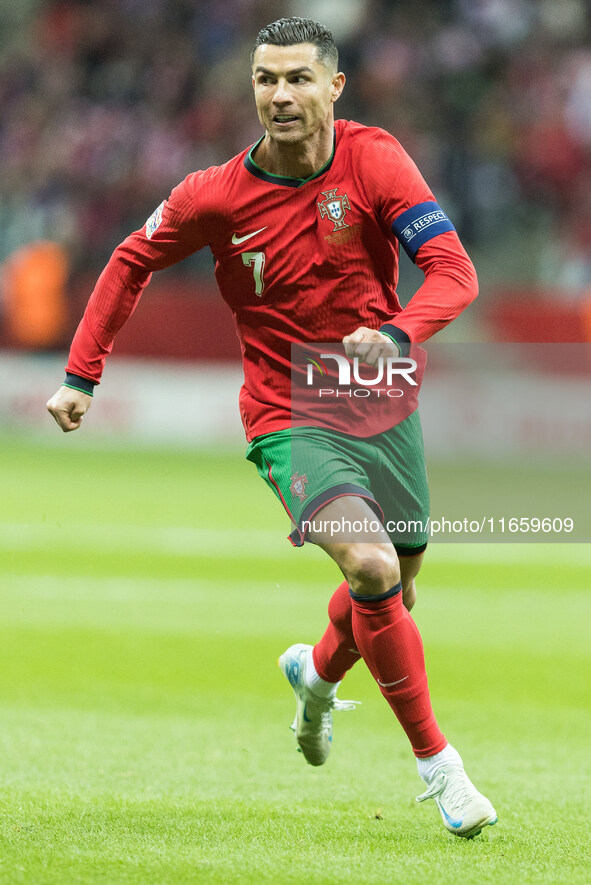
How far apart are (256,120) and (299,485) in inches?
572

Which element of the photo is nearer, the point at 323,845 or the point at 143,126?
the point at 323,845

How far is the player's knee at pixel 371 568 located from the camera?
3.97 metres

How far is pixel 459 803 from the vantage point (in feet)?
12.8

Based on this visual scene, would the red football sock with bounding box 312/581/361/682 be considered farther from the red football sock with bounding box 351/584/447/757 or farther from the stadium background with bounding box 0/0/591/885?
the red football sock with bounding box 351/584/447/757

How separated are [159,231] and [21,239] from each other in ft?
46.2

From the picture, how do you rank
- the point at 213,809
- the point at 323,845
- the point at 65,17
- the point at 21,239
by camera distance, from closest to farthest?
the point at 323,845
the point at 213,809
the point at 21,239
the point at 65,17

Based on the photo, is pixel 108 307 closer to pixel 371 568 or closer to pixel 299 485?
pixel 299 485

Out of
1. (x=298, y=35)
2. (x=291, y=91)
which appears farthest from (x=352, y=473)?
(x=298, y=35)

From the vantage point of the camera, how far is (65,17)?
2081cm

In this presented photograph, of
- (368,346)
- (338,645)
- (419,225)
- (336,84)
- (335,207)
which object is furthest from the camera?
(338,645)

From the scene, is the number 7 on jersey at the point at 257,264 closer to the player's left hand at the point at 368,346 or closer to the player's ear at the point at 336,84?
the player's ear at the point at 336,84

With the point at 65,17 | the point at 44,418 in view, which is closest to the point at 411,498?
the point at 44,418

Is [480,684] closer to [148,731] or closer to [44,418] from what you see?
[148,731]

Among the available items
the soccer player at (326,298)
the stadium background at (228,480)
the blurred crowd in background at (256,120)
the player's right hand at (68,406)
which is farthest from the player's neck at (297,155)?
the blurred crowd in background at (256,120)
